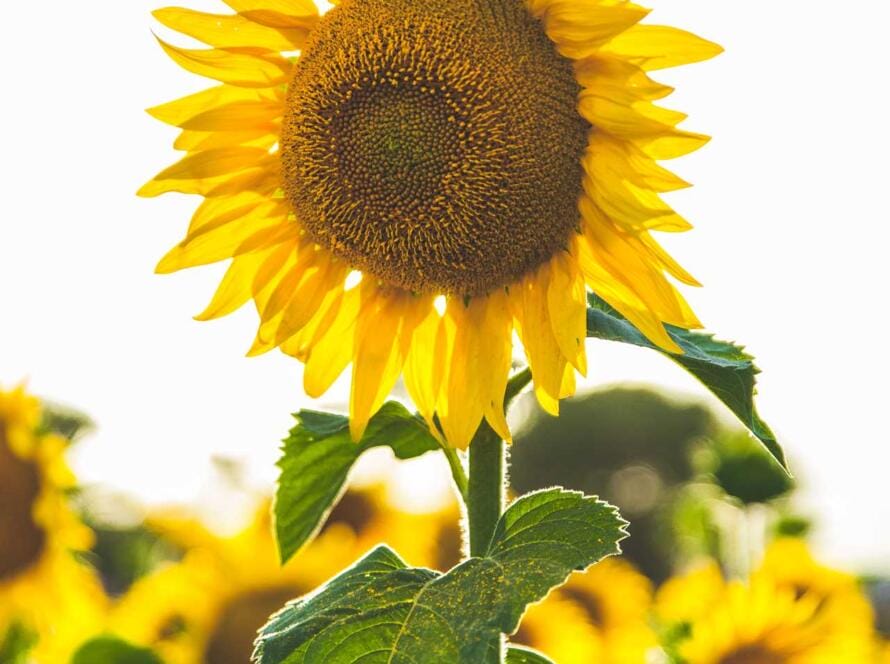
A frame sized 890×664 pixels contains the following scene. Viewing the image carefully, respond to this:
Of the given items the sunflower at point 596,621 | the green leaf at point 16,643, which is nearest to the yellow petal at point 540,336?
the sunflower at point 596,621

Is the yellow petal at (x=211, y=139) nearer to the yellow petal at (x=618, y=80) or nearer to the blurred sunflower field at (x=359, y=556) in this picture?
the yellow petal at (x=618, y=80)

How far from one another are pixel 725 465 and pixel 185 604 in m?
2.09

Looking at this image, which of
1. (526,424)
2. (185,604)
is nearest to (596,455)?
(526,424)

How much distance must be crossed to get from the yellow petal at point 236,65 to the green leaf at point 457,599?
0.82 m

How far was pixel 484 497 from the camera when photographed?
1.84 metres

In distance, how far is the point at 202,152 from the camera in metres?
1.97

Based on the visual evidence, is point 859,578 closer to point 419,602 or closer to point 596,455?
point 419,602

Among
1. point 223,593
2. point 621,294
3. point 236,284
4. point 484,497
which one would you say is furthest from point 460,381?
point 223,593

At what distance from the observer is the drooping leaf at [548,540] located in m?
1.55

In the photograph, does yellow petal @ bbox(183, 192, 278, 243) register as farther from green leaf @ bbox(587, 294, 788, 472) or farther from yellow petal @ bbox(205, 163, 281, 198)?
green leaf @ bbox(587, 294, 788, 472)

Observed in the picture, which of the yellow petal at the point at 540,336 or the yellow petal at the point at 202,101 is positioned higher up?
the yellow petal at the point at 202,101

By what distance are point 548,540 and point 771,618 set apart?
7.25 feet

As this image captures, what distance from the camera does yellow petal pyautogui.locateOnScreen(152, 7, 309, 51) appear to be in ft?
6.41

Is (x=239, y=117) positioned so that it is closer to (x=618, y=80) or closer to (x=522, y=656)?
(x=618, y=80)
